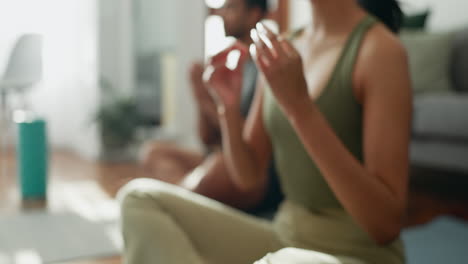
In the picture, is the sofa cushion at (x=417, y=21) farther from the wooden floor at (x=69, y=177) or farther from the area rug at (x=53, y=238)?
the area rug at (x=53, y=238)

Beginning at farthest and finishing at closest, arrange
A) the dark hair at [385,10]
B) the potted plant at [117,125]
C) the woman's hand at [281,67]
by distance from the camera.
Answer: the potted plant at [117,125] < the dark hair at [385,10] < the woman's hand at [281,67]

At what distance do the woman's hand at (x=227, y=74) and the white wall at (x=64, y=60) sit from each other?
2.87 metres

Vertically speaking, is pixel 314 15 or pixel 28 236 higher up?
pixel 314 15

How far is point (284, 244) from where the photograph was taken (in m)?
0.92

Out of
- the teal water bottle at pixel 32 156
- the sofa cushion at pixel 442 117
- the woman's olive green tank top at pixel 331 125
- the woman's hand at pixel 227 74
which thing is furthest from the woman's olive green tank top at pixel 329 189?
the teal water bottle at pixel 32 156

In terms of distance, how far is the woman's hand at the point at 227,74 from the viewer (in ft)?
3.30

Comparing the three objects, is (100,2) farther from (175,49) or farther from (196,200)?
(196,200)

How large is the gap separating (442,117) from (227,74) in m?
1.61

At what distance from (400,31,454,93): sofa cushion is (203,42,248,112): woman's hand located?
1.99 m

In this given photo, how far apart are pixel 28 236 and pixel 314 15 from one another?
4.71 ft

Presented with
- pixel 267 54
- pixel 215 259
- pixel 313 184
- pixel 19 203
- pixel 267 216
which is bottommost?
pixel 19 203

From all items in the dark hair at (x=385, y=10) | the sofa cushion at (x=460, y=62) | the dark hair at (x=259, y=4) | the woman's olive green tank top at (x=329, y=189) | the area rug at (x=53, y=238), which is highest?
the dark hair at (x=385, y=10)

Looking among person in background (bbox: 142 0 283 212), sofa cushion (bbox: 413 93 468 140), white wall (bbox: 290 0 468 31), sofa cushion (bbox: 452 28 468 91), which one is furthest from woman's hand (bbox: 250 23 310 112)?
white wall (bbox: 290 0 468 31)

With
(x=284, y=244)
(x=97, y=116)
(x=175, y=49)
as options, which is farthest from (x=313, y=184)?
(x=175, y=49)
